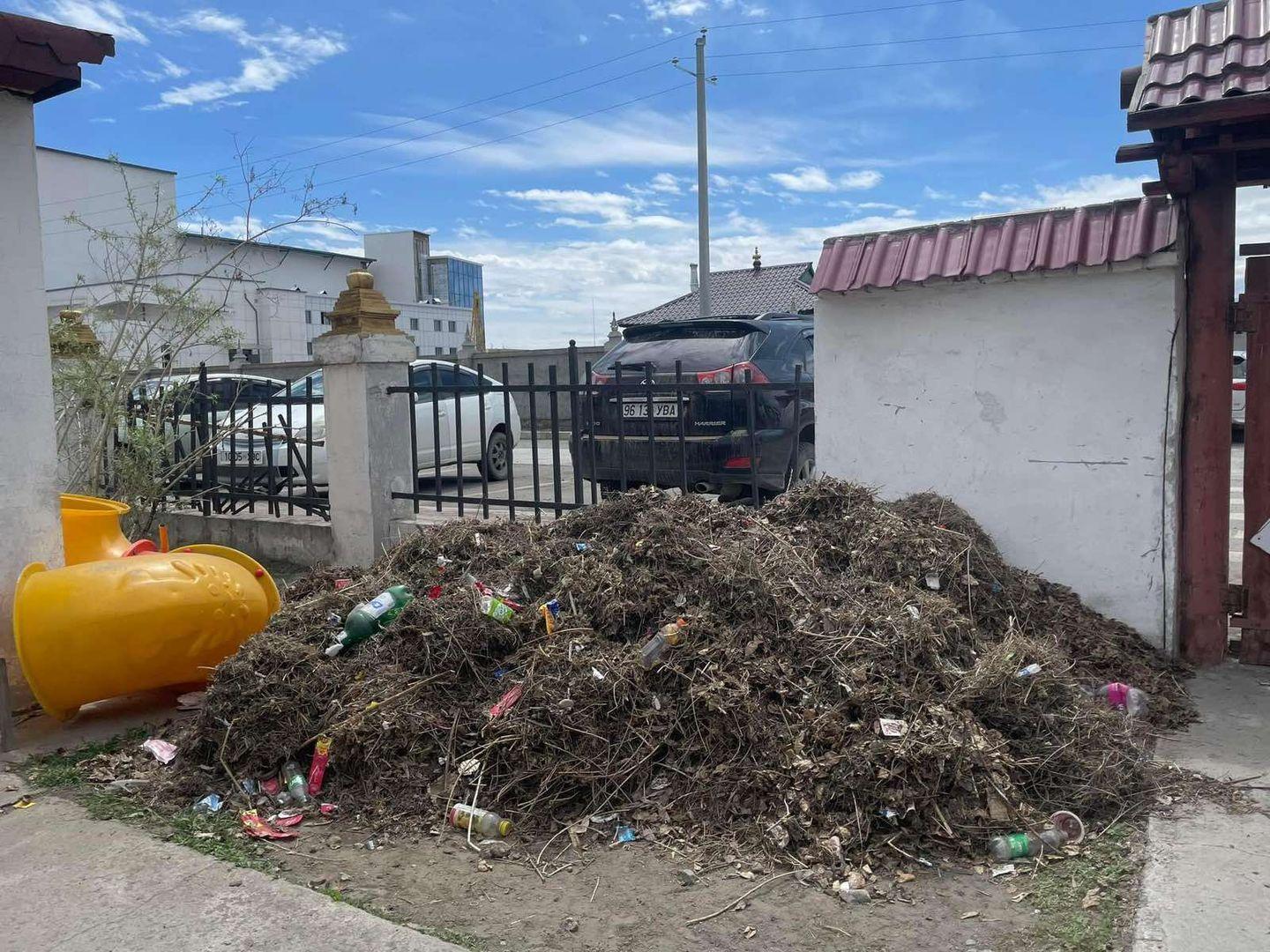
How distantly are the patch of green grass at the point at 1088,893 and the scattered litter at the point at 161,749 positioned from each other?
136 inches

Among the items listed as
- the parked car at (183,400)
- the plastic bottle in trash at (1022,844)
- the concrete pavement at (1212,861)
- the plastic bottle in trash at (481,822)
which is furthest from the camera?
the parked car at (183,400)

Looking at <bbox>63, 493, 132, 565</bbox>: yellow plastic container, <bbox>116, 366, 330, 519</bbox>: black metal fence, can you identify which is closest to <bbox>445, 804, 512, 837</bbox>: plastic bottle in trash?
<bbox>63, 493, 132, 565</bbox>: yellow plastic container

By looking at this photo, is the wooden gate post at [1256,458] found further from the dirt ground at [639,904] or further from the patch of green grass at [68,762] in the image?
the patch of green grass at [68,762]

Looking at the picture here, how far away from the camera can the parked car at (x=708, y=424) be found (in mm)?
6516

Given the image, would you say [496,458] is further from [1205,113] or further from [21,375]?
[1205,113]

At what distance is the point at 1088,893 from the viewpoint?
300cm

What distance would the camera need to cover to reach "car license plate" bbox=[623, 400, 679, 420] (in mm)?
6672

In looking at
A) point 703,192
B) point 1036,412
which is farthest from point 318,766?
point 703,192

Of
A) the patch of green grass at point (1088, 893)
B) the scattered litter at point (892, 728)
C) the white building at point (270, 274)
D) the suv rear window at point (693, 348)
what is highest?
the white building at point (270, 274)

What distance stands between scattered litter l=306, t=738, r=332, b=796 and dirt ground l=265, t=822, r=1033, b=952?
1.39 ft

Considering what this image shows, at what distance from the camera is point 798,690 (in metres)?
3.72

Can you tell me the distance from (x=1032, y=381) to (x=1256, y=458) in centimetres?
113

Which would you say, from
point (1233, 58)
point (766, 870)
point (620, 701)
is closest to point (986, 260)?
point (1233, 58)

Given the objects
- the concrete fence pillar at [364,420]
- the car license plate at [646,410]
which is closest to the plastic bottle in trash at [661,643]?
the car license plate at [646,410]
